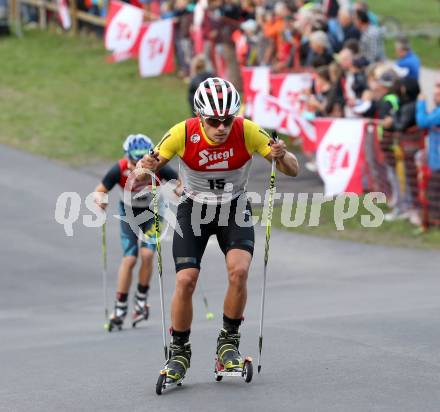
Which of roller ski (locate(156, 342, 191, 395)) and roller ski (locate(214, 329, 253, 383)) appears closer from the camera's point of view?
roller ski (locate(156, 342, 191, 395))

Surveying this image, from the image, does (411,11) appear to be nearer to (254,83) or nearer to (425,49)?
(425,49)

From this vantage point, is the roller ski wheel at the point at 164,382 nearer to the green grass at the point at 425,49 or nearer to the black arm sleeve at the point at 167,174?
the black arm sleeve at the point at 167,174

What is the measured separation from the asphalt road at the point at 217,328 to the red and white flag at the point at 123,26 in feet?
21.4

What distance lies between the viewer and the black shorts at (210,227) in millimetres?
8148

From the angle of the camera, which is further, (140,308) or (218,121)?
(140,308)

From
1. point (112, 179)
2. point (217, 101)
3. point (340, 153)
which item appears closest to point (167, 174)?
point (112, 179)

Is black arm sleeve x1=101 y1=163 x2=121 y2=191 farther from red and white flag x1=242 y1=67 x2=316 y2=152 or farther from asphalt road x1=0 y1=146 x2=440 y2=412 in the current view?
red and white flag x1=242 y1=67 x2=316 y2=152

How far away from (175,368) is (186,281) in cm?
63

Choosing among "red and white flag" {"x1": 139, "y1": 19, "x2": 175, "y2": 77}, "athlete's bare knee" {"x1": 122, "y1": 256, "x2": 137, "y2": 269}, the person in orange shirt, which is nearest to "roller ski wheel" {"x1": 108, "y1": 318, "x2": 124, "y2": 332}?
"athlete's bare knee" {"x1": 122, "y1": 256, "x2": 137, "y2": 269}

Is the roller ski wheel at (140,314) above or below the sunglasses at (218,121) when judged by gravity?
below

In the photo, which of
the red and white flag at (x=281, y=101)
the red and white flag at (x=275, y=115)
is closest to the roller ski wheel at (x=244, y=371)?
the red and white flag at (x=281, y=101)

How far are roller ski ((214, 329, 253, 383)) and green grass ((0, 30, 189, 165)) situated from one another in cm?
1371

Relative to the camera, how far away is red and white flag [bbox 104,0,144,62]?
25953mm

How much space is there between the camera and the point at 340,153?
56.5 feet
